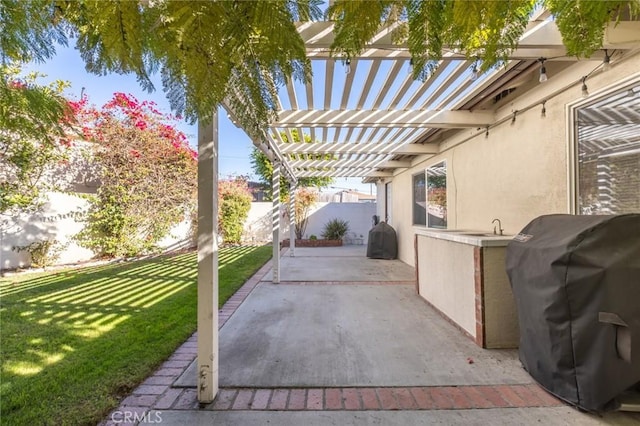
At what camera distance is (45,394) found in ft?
7.79

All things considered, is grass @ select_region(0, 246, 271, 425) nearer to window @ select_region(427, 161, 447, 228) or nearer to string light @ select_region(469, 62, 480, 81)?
string light @ select_region(469, 62, 480, 81)

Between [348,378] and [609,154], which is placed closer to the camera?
[348,378]

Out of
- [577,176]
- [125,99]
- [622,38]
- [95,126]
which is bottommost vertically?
[577,176]

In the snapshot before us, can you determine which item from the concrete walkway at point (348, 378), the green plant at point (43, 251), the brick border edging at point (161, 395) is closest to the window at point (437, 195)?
the concrete walkway at point (348, 378)

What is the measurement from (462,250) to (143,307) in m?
4.62

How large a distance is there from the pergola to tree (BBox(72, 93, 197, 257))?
435 cm

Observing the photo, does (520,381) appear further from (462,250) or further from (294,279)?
(294,279)

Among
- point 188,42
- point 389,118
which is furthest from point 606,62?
point 188,42

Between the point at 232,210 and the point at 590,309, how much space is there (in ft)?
40.3

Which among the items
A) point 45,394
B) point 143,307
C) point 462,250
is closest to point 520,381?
point 462,250

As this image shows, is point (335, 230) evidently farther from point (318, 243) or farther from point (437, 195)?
point (437, 195)

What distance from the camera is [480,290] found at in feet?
11.2

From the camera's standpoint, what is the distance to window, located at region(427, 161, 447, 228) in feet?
21.9

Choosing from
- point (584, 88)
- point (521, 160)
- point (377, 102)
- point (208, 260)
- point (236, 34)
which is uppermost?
point (377, 102)
